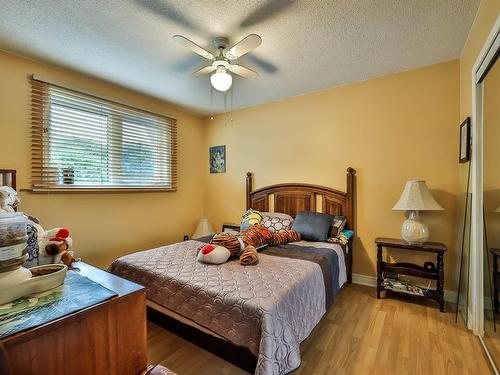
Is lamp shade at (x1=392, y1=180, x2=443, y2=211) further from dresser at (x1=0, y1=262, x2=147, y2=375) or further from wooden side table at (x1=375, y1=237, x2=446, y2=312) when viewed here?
dresser at (x1=0, y1=262, x2=147, y2=375)

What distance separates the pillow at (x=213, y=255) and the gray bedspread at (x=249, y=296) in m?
0.05

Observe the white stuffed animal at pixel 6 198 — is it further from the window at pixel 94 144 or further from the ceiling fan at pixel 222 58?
the window at pixel 94 144

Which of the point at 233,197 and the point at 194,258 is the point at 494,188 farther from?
the point at 233,197

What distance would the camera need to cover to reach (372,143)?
9.41 ft

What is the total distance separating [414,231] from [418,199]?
0.32 m

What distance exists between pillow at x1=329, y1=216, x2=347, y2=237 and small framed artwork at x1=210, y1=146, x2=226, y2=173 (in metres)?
2.02

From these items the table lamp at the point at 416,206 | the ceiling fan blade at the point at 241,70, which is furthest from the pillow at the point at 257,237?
the ceiling fan blade at the point at 241,70

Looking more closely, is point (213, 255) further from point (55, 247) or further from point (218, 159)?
point (218, 159)

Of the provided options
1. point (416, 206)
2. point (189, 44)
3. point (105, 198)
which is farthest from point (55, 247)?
point (416, 206)

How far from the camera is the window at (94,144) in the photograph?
8.04 ft

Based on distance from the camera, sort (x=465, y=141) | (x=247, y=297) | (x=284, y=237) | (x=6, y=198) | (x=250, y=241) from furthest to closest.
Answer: (x=284, y=237)
(x=250, y=241)
(x=465, y=141)
(x=247, y=297)
(x=6, y=198)

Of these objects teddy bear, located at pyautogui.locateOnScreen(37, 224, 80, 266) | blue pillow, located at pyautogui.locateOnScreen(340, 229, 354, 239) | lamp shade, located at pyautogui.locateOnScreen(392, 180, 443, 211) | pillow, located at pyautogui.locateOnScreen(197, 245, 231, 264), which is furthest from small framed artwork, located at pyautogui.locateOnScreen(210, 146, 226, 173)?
teddy bear, located at pyautogui.locateOnScreen(37, 224, 80, 266)

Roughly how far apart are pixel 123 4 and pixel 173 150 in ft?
7.30

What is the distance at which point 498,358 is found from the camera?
1.54m
